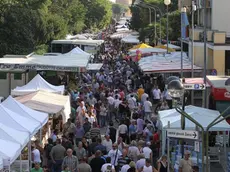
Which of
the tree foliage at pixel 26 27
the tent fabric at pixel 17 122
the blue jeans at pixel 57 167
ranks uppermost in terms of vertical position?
the tree foliage at pixel 26 27

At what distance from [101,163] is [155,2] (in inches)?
2807

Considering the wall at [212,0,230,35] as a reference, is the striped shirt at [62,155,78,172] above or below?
below

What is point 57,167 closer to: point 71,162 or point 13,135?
point 71,162

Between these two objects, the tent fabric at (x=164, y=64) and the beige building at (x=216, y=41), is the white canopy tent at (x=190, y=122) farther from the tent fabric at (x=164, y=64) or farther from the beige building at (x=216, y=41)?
the beige building at (x=216, y=41)

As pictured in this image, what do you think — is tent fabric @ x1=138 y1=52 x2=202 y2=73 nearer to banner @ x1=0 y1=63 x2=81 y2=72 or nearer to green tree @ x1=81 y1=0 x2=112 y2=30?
banner @ x1=0 y1=63 x2=81 y2=72

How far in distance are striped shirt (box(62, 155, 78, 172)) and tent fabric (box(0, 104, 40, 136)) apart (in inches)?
39.9

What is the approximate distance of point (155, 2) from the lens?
84.6 meters

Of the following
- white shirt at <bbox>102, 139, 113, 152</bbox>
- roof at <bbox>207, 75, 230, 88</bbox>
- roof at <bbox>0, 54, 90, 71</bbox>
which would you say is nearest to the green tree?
roof at <bbox>0, 54, 90, 71</bbox>

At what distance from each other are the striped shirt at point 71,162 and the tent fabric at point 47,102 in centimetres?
494

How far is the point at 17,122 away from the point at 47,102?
18.5 feet

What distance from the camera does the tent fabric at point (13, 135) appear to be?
13.4 m

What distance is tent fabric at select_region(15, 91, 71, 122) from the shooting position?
1994 cm

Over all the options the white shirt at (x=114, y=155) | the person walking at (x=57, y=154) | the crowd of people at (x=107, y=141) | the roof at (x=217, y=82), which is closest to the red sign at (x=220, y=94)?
the roof at (x=217, y=82)

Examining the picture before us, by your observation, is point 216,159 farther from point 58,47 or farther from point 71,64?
point 58,47
